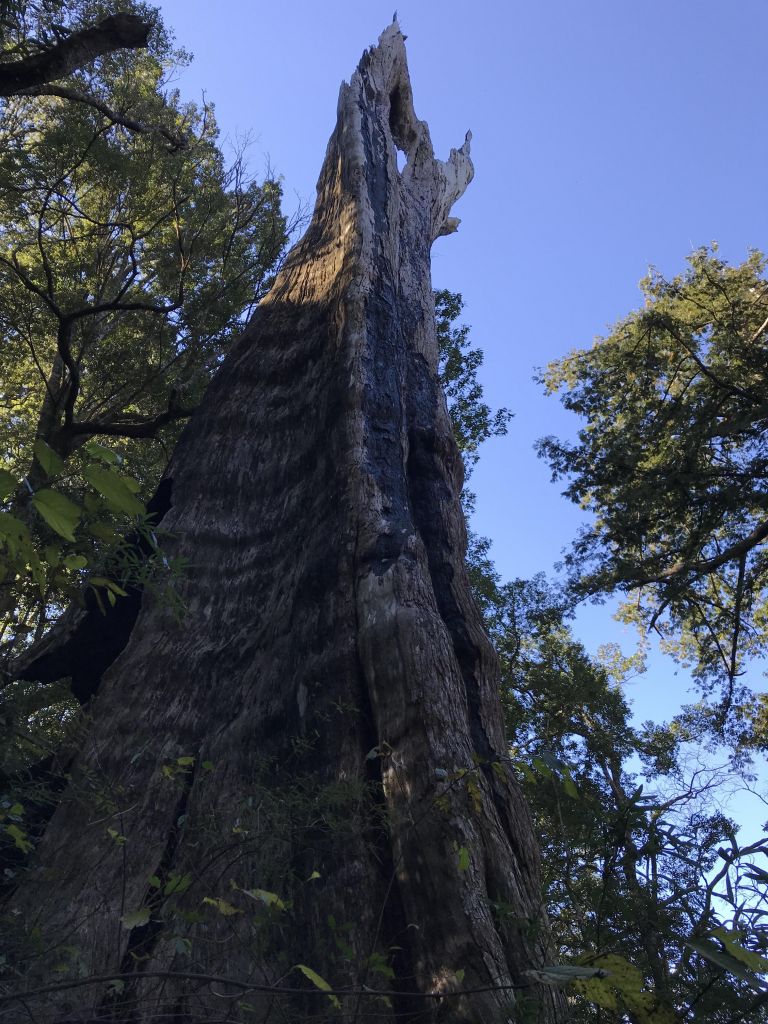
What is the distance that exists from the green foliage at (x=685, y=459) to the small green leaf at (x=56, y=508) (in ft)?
30.2

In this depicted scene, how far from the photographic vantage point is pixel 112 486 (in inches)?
55.1

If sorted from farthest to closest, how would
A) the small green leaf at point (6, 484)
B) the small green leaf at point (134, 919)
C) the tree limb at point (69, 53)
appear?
the tree limb at point (69, 53) < the small green leaf at point (134, 919) < the small green leaf at point (6, 484)

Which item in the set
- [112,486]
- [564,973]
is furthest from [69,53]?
[564,973]

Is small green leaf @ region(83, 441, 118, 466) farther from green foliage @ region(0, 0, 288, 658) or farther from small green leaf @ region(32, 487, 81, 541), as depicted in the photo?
green foliage @ region(0, 0, 288, 658)

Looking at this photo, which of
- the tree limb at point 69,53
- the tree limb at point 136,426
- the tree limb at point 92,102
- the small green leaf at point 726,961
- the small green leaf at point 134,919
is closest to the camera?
the small green leaf at point 726,961

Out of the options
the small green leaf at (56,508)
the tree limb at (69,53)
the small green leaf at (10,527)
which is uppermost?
the tree limb at (69,53)

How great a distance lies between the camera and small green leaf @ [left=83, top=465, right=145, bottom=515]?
1.39m

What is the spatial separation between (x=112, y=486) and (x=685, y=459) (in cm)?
944

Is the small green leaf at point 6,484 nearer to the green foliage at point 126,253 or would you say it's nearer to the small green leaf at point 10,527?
the small green leaf at point 10,527

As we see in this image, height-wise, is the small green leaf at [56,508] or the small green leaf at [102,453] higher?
the small green leaf at [102,453]

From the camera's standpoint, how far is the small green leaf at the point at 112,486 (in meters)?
1.39

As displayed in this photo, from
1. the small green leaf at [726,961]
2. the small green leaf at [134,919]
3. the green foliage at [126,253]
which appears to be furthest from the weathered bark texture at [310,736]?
the green foliage at [126,253]

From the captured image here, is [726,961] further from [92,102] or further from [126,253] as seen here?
[126,253]

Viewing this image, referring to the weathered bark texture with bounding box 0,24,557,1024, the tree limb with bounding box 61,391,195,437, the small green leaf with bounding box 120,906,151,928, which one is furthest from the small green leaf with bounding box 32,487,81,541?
the tree limb with bounding box 61,391,195,437
